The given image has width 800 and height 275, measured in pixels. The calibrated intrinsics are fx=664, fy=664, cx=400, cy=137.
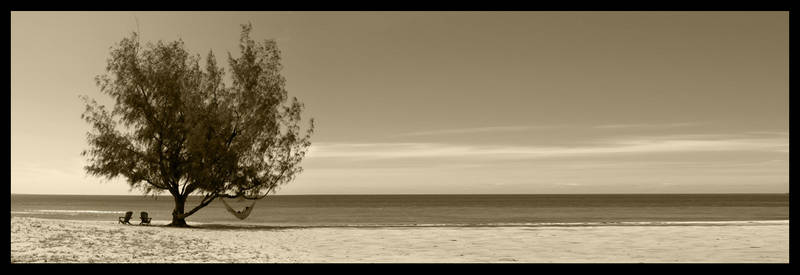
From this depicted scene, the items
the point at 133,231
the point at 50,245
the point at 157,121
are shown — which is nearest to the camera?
the point at 50,245

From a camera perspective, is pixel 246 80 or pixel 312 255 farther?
pixel 246 80

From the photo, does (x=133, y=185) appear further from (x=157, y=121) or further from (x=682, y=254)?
(x=682, y=254)

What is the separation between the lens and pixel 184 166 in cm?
3719

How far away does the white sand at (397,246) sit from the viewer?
70.2 feet

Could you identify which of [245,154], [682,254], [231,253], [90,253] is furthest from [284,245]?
[682,254]

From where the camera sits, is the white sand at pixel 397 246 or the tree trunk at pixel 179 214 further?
the tree trunk at pixel 179 214

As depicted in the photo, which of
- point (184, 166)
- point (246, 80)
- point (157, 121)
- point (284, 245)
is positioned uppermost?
point (246, 80)

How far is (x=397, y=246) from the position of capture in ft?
85.0

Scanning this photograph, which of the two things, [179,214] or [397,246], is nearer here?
[397,246]

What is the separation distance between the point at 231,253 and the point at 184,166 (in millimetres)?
16032

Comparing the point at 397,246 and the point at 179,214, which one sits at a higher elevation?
the point at 179,214

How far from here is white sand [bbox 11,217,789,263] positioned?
21.4m

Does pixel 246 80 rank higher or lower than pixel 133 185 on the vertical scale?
higher

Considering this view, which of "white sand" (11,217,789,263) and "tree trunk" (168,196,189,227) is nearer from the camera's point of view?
"white sand" (11,217,789,263)
